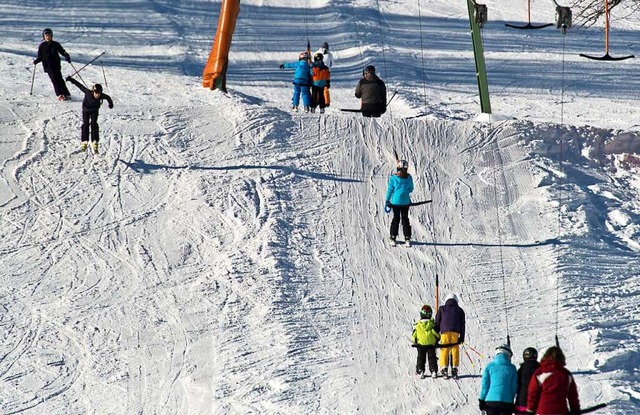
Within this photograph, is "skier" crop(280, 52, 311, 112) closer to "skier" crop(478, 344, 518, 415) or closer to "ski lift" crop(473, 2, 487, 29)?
"ski lift" crop(473, 2, 487, 29)

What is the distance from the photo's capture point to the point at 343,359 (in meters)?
18.7

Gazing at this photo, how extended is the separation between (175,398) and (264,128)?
926 cm

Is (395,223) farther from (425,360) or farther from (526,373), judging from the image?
(526,373)

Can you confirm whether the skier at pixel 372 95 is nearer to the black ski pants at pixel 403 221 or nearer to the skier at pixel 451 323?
the black ski pants at pixel 403 221

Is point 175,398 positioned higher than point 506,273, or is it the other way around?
point 506,273

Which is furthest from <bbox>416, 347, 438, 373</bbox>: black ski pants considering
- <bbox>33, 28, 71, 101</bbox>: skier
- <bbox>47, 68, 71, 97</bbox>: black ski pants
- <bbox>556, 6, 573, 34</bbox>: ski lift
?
<bbox>47, 68, 71, 97</bbox>: black ski pants

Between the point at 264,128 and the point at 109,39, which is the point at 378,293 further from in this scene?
the point at 109,39

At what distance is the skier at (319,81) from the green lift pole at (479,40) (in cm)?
271

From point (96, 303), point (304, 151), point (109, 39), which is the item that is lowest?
point (96, 303)

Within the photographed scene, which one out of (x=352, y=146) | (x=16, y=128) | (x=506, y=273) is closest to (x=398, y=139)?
(x=352, y=146)

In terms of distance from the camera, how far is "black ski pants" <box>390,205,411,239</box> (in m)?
21.8

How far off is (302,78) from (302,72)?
0.45ft

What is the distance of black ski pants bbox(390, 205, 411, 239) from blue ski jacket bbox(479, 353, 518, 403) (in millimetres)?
6340

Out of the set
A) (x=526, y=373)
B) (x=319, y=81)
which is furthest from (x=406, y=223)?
(x=526, y=373)
